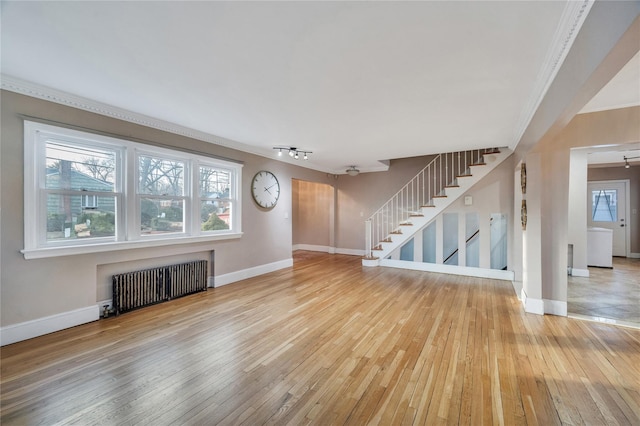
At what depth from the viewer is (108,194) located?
3281 millimetres

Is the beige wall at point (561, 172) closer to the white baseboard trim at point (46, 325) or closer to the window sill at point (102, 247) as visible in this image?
the window sill at point (102, 247)

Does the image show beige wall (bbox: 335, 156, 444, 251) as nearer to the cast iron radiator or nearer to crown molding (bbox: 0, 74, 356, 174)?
crown molding (bbox: 0, 74, 356, 174)

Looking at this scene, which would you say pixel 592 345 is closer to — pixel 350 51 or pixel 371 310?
pixel 371 310

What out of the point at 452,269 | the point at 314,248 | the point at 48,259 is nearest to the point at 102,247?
the point at 48,259

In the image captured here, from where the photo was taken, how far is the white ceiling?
163cm

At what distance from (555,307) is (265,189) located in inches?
199

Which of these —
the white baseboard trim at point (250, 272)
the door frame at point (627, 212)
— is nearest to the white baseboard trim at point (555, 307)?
the white baseboard trim at point (250, 272)

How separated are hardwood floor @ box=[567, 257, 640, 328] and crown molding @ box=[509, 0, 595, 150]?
2806 millimetres

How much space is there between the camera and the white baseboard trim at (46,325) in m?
2.58

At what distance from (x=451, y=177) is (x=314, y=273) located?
4144 mm

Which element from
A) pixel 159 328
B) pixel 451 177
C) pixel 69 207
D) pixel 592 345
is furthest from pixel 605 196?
pixel 69 207

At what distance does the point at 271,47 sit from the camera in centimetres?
197

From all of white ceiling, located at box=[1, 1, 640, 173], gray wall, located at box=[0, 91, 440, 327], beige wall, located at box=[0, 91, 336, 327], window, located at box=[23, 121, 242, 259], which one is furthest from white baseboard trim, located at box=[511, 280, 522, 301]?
beige wall, located at box=[0, 91, 336, 327]

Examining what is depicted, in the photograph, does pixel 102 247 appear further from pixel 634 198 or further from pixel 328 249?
pixel 634 198
